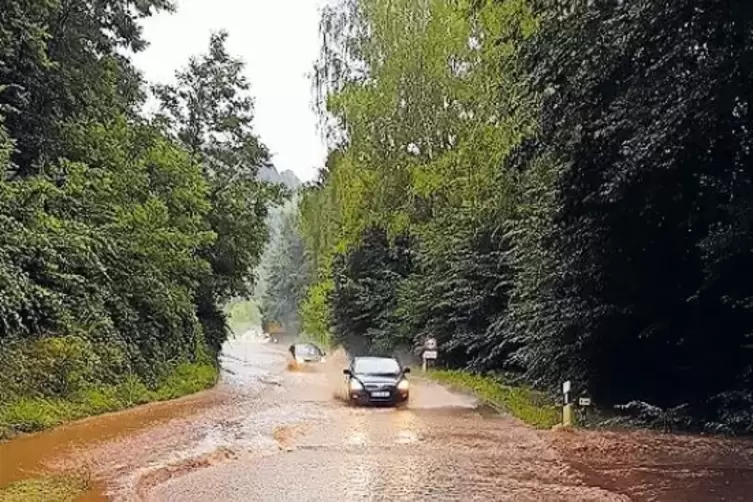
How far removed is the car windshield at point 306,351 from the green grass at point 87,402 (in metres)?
22.8

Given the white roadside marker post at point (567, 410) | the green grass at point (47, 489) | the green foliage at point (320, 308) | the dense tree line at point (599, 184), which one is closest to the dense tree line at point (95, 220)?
the green grass at point (47, 489)

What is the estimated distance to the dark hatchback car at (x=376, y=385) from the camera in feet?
84.2

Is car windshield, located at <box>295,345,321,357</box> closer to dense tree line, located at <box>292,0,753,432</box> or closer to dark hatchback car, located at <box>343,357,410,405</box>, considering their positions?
dense tree line, located at <box>292,0,753,432</box>

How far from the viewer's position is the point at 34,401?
1950 cm

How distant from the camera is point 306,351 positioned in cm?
5638

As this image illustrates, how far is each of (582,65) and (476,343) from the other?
62.7 feet

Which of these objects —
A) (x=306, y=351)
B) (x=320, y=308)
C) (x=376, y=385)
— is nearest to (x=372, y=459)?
(x=376, y=385)

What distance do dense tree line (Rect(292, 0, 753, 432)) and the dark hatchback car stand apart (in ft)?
12.1

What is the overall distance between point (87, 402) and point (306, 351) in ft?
114

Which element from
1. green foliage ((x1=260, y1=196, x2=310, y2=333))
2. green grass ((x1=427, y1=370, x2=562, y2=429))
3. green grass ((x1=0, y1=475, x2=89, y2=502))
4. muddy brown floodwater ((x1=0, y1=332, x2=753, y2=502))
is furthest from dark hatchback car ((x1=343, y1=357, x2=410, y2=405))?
green foliage ((x1=260, y1=196, x2=310, y2=333))

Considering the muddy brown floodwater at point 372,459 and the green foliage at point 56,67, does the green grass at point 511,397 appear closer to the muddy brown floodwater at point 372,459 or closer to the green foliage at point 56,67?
the muddy brown floodwater at point 372,459

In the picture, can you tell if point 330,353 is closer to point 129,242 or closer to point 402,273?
point 402,273

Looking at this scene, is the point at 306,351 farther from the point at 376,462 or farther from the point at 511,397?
the point at 376,462

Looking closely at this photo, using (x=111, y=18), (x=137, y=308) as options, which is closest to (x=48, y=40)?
(x=111, y=18)
